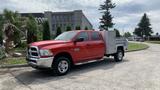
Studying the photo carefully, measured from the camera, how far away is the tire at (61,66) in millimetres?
8688

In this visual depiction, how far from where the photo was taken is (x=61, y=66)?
354 inches

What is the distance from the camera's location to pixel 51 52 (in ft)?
27.8

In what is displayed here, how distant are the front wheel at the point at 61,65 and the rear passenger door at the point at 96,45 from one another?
1.77m

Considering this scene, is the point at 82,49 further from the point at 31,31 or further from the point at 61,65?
the point at 31,31

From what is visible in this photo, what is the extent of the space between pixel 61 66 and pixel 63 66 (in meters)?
0.10

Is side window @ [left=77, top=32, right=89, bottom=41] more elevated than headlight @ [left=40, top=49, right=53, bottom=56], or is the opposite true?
side window @ [left=77, top=32, right=89, bottom=41]

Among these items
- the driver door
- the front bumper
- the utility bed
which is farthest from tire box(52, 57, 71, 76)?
the utility bed

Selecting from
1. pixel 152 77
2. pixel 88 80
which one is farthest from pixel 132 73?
pixel 88 80

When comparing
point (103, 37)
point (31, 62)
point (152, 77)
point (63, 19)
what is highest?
point (63, 19)

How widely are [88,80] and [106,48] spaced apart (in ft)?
13.1

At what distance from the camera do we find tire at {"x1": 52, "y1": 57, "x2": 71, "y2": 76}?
8688mm

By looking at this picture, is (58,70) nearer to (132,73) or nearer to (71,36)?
(71,36)

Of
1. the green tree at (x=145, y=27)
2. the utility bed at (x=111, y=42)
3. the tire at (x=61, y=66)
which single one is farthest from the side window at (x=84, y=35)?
the green tree at (x=145, y=27)

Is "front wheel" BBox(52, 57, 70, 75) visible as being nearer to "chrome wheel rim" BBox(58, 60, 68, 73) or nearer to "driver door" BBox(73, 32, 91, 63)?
"chrome wheel rim" BBox(58, 60, 68, 73)
